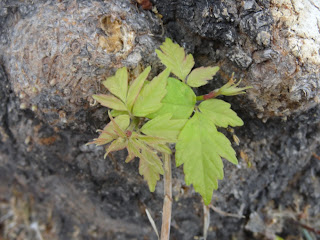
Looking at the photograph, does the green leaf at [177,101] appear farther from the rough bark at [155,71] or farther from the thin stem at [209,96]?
the rough bark at [155,71]

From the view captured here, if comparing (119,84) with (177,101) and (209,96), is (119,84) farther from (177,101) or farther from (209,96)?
(209,96)

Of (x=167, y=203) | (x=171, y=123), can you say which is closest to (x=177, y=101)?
(x=171, y=123)

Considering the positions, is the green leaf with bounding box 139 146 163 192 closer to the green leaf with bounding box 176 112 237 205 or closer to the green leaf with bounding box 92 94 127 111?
the green leaf with bounding box 176 112 237 205

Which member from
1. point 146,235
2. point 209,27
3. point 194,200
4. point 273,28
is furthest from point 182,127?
point 146,235

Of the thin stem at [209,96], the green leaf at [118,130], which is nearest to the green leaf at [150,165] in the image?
the green leaf at [118,130]

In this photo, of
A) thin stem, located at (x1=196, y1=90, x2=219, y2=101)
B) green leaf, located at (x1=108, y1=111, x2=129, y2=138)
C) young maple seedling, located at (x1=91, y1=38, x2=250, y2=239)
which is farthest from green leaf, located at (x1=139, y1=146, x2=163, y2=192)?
thin stem, located at (x1=196, y1=90, x2=219, y2=101)

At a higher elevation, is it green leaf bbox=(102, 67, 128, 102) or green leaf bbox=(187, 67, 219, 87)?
green leaf bbox=(187, 67, 219, 87)

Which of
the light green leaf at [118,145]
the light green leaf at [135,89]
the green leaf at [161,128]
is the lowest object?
the light green leaf at [118,145]
